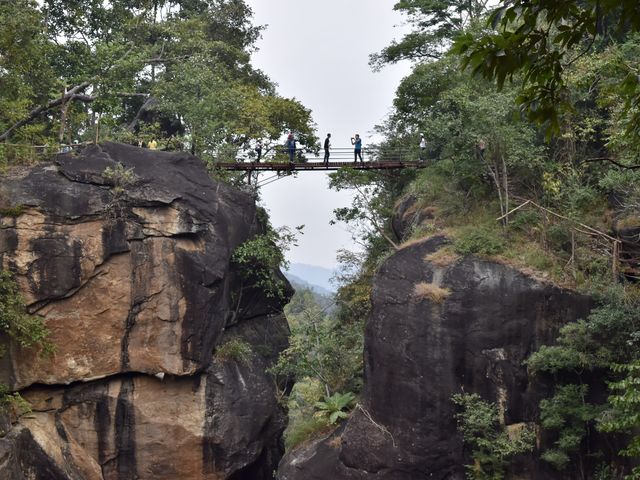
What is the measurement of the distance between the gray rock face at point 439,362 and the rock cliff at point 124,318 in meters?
3.39

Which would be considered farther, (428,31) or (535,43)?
(428,31)

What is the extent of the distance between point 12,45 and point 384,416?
11.3m

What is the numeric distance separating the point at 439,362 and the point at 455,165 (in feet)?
16.6

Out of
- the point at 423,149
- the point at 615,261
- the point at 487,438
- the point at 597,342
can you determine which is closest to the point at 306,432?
the point at 487,438

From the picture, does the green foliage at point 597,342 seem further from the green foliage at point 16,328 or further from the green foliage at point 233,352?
the green foliage at point 16,328

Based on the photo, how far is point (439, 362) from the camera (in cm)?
1360

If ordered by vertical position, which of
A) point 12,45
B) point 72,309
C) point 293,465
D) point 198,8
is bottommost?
point 293,465

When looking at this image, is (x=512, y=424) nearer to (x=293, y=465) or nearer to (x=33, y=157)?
(x=293, y=465)

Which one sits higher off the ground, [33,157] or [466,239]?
[33,157]

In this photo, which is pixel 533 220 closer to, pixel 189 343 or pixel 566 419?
Result: pixel 566 419

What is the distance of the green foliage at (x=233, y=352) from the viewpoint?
17.6 meters

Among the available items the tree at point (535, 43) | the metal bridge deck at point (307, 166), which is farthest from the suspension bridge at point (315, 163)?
the tree at point (535, 43)

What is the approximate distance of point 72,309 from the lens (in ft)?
52.3

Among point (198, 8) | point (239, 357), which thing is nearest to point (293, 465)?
point (239, 357)
